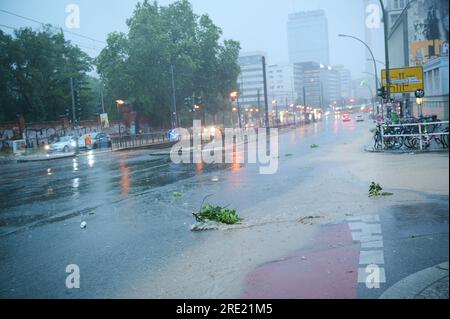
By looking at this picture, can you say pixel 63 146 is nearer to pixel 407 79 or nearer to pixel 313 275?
pixel 407 79

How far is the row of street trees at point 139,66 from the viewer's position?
54906 millimetres

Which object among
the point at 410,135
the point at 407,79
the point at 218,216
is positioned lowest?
the point at 218,216

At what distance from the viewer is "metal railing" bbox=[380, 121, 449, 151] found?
64.7 feet

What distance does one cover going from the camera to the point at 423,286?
488 centimetres

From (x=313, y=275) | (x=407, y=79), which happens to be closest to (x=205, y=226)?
(x=313, y=275)

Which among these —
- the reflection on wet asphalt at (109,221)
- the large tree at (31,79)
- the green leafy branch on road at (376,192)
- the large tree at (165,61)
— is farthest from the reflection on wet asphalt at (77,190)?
the large tree at (31,79)

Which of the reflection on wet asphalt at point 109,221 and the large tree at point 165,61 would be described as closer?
the reflection on wet asphalt at point 109,221

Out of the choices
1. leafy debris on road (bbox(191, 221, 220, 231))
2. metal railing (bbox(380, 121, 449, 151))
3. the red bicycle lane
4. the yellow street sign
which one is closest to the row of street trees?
the yellow street sign

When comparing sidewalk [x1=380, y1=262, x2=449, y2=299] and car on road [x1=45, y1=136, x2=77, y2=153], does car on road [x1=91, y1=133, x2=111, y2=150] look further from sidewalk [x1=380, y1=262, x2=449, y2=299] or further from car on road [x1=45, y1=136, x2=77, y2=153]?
sidewalk [x1=380, y1=262, x2=449, y2=299]

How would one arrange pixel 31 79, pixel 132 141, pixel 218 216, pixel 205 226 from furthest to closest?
A: 1. pixel 31 79
2. pixel 132 141
3. pixel 218 216
4. pixel 205 226

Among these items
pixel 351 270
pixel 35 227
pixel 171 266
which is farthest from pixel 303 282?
pixel 35 227

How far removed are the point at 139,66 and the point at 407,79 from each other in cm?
3459

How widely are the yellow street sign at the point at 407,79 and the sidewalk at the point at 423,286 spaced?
2601 centimetres

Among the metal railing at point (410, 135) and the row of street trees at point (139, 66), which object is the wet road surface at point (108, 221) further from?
the row of street trees at point (139, 66)
